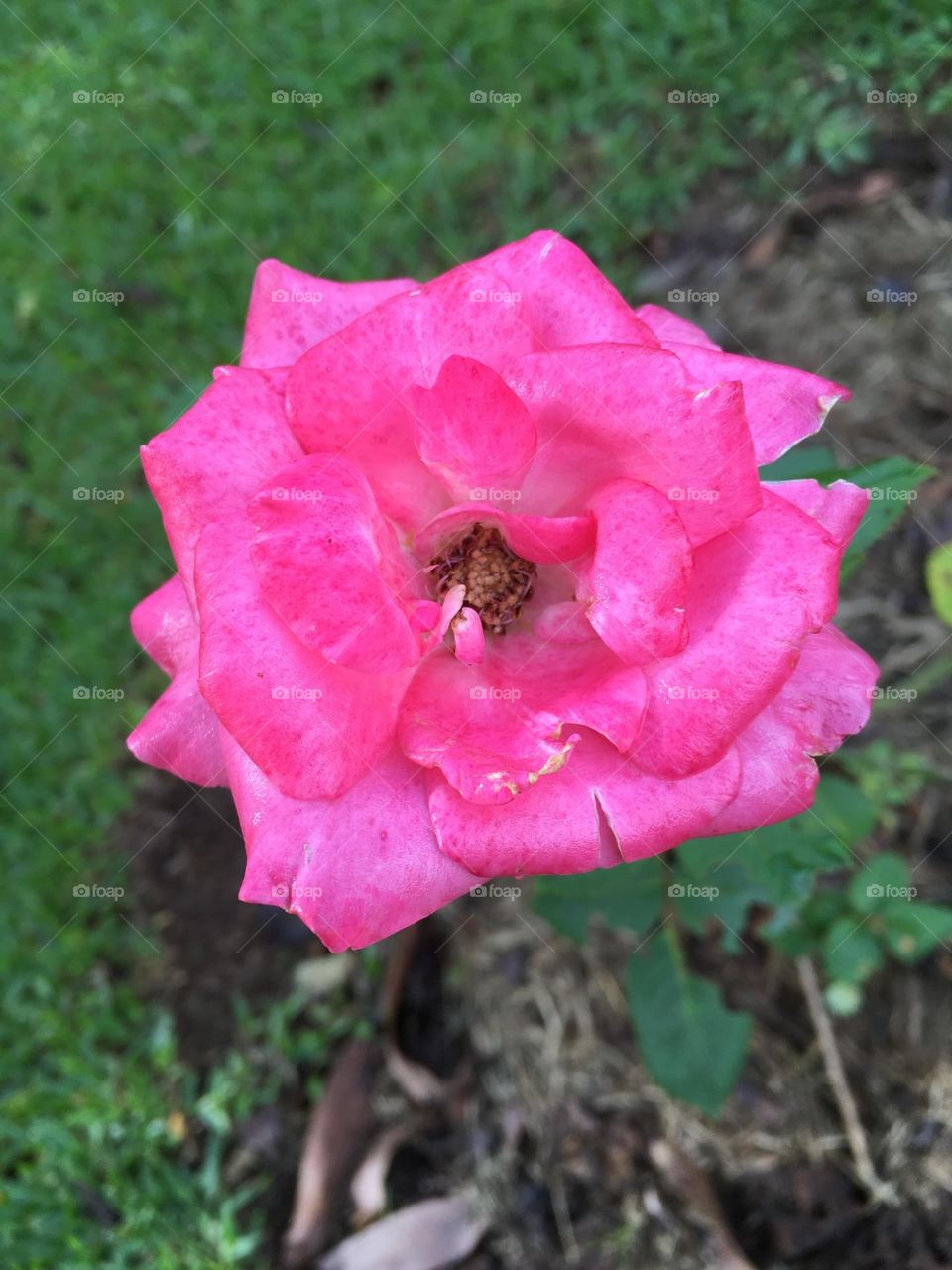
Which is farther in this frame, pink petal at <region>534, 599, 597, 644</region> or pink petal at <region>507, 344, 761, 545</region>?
pink petal at <region>534, 599, 597, 644</region>

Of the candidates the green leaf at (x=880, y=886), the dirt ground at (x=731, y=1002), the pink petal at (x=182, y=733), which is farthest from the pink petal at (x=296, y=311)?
the dirt ground at (x=731, y=1002)

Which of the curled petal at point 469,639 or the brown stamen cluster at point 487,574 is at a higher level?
the curled petal at point 469,639

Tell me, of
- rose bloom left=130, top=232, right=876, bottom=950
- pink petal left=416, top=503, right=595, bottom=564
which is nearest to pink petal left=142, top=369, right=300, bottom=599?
rose bloom left=130, top=232, right=876, bottom=950

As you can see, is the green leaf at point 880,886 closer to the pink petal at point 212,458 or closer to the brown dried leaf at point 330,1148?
the brown dried leaf at point 330,1148

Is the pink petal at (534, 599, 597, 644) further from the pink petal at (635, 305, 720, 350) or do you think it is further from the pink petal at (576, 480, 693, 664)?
the pink petal at (635, 305, 720, 350)

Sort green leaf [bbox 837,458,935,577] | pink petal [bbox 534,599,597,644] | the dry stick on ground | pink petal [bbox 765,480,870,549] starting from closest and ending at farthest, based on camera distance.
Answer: pink petal [bbox 765,480,870,549] → pink petal [bbox 534,599,597,644] → green leaf [bbox 837,458,935,577] → the dry stick on ground
